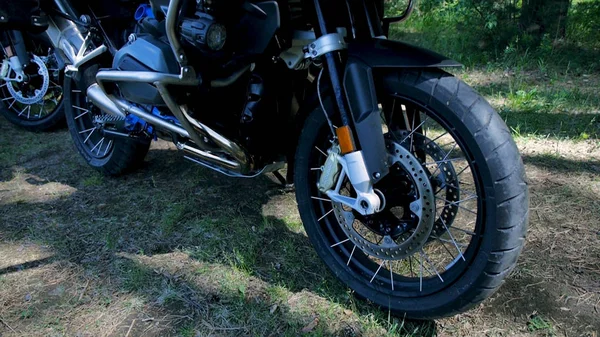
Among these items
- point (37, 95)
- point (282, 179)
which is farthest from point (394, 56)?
point (37, 95)

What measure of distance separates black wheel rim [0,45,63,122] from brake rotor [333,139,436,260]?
11.6 feet

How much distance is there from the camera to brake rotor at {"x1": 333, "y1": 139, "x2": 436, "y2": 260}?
6.89 ft

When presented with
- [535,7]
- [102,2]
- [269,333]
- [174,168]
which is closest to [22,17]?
[102,2]

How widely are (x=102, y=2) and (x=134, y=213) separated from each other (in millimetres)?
1463

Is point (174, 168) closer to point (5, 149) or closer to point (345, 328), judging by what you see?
point (5, 149)

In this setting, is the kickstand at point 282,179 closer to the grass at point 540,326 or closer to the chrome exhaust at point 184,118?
the chrome exhaust at point 184,118

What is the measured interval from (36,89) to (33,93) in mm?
64

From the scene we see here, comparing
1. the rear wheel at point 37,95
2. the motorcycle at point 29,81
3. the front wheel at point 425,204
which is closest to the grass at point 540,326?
the front wheel at point 425,204

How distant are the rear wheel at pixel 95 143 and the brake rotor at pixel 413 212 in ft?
7.06

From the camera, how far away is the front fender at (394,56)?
2.06m

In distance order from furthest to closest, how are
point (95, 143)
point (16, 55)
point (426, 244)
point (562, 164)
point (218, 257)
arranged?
point (16, 55) < point (95, 143) < point (562, 164) < point (218, 257) < point (426, 244)

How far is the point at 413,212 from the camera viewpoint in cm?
217

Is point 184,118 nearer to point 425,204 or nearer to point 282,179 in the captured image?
point 282,179

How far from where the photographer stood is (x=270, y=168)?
281cm
